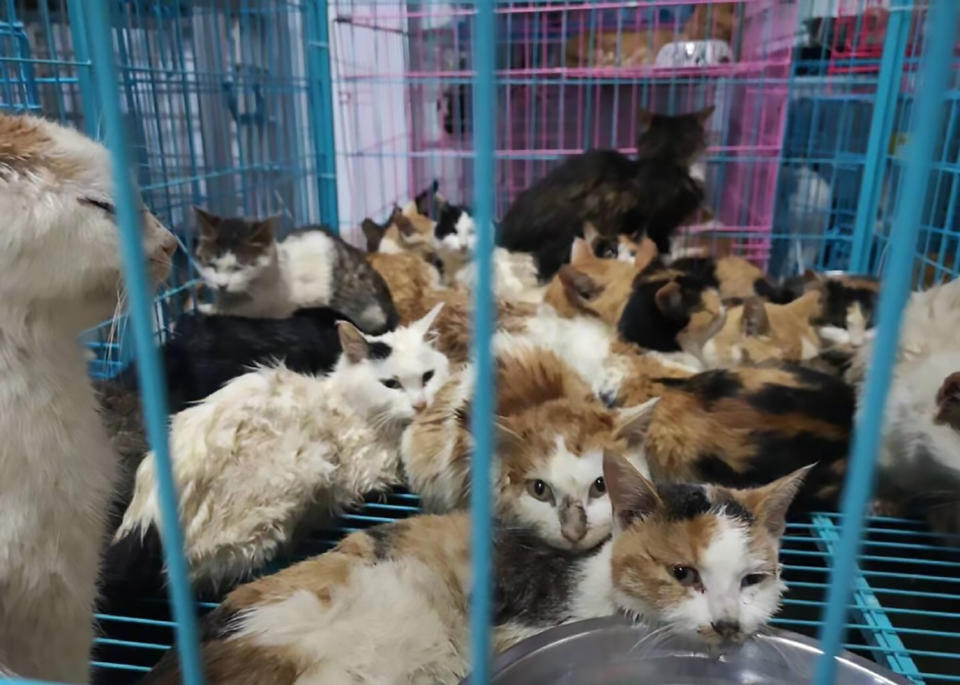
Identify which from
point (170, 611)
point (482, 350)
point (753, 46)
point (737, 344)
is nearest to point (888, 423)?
point (737, 344)

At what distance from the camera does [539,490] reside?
4.28 feet

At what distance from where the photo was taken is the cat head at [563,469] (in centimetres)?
125

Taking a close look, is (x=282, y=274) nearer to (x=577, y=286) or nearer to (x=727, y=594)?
(x=577, y=286)

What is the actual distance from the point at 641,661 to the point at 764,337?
1.17 m

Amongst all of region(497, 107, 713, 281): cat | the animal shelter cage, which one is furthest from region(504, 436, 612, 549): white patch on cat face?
region(497, 107, 713, 281): cat

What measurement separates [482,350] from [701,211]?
2.86 m

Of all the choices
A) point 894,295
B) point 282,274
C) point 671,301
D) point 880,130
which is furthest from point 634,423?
point 880,130

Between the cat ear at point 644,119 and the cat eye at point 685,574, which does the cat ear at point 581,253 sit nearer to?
the cat ear at point 644,119

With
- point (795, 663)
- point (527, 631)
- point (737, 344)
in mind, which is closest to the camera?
point (795, 663)

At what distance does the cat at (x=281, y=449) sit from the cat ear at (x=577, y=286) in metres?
0.46

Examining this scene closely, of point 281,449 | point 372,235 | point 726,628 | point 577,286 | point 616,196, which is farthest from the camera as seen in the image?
point 372,235

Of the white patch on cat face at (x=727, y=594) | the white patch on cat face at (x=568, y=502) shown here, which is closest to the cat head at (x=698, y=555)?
the white patch on cat face at (x=727, y=594)

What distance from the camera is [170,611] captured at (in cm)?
127

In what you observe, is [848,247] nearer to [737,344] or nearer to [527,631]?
[737,344]
